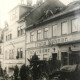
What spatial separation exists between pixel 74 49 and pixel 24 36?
12.0 m

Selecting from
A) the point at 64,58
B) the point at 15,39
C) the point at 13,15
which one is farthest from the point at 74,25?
the point at 13,15

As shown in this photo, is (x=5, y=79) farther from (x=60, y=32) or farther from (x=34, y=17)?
(x=60, y=32)

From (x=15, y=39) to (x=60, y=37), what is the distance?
1309cm

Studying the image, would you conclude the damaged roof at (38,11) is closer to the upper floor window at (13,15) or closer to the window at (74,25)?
the upper floor window at (13,15)

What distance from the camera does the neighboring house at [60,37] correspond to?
20156 mm

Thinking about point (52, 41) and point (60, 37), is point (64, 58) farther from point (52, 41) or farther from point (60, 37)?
point (52, 41)

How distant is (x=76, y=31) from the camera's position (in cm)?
2003

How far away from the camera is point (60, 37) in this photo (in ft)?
73.3

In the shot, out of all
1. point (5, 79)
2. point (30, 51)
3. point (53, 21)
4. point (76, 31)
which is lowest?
point (5, 79)

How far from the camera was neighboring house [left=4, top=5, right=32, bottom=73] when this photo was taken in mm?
31522

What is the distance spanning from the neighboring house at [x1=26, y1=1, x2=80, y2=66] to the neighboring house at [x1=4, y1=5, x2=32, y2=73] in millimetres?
3132

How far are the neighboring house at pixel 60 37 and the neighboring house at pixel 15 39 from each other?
10.3ft

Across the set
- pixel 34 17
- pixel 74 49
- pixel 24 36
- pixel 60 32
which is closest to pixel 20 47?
pixel 24 36

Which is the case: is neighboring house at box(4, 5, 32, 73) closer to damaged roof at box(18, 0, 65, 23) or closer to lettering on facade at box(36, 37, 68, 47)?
damaged roof at box(18, 0, 65, 23)
